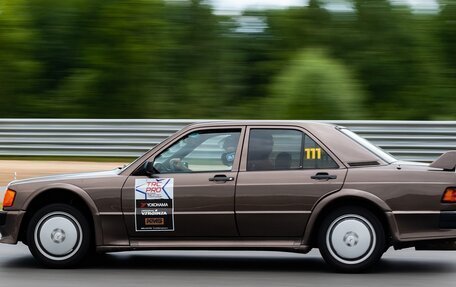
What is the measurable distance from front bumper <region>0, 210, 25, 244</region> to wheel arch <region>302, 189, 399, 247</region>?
2661 millimetres

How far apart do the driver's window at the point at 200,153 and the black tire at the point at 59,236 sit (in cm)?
89

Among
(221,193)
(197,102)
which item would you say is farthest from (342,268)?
(197,102)

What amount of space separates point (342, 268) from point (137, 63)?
1129cm

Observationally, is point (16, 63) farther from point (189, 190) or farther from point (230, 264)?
point (189, 190)

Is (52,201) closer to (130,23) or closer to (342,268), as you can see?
(342,268)

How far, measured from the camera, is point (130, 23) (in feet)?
60.0

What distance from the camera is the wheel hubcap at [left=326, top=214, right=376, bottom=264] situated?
7.85 m

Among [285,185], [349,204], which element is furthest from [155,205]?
[349,204]

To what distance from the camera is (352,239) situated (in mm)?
7875

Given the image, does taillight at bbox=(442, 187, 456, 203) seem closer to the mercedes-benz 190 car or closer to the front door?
the mercedes-benz 190 car

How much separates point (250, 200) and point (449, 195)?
172 centimetres

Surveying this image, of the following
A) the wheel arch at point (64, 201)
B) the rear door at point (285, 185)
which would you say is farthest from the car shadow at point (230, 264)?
the rear door at point (285, 185)

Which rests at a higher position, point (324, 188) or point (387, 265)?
point (324, 188)

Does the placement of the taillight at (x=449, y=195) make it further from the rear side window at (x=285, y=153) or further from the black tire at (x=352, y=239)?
the rear side window at (x=285, y=153)
